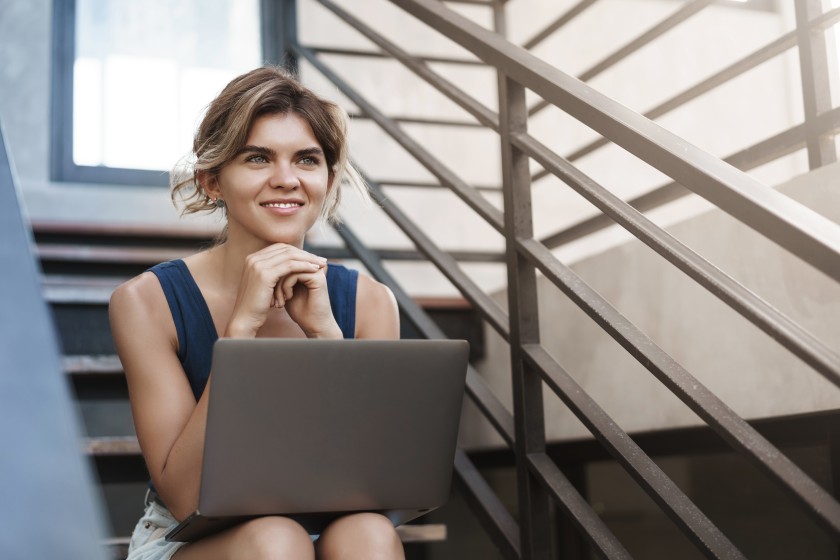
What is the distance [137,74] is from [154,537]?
2.79m

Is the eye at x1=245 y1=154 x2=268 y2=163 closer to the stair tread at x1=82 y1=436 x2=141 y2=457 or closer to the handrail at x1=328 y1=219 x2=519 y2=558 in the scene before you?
the handrail at x1=328 y1=219 x2=519 y2=558

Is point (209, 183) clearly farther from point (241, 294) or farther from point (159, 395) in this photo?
point (159, 395)

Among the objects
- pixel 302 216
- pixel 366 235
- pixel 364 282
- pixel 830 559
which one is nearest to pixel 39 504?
pixel 302 216

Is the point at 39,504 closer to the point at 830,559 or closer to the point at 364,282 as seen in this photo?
the point at 364,282

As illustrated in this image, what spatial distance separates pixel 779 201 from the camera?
94 centimetres

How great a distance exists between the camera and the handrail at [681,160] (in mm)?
876

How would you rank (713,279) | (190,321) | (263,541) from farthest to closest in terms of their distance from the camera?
(190,321)
(263,541)
(713,279)

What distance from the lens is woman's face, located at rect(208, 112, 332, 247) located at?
152 cm

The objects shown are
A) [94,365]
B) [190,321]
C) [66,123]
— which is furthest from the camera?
[66,123]

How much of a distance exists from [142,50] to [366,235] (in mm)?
1186

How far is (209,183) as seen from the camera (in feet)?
5.21

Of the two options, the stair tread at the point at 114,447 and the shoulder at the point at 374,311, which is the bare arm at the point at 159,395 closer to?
the shoulder at the point at 374,311

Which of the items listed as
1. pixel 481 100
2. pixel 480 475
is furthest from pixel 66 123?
pixel 480 475

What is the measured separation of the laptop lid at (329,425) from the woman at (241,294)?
0.08m
